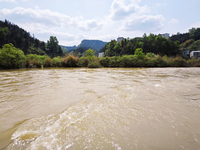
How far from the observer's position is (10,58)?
1258 centimetres

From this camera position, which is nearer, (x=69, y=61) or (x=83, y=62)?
(x=69, y=61)

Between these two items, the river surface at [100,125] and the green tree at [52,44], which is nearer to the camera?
the river surface at [100,125]

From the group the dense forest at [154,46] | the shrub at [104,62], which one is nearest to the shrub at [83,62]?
the shrub at [104,62]

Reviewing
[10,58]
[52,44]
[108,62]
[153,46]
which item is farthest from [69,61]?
[52,44]

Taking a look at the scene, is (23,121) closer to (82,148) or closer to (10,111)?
(10,111)

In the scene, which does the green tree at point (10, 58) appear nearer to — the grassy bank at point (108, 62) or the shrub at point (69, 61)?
the grassy bank at point (108, 62)

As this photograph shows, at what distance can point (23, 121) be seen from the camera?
1640 millimetres

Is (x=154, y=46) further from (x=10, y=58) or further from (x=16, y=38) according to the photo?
(x=16, y=38)

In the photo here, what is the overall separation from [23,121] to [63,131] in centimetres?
75

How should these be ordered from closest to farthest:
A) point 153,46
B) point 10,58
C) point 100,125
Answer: point 100,125, point 10,58, point 153,46

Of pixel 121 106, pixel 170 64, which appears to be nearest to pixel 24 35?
pixel 170 64

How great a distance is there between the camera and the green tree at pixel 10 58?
12406 millimetres

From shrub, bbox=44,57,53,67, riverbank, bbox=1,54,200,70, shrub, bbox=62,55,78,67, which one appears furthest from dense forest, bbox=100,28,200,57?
shrub, bbox=44,57,53,67

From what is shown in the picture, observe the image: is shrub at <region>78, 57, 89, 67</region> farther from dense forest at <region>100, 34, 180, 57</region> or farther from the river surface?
dense forest at <region>100, 34, 180, 57</region>
